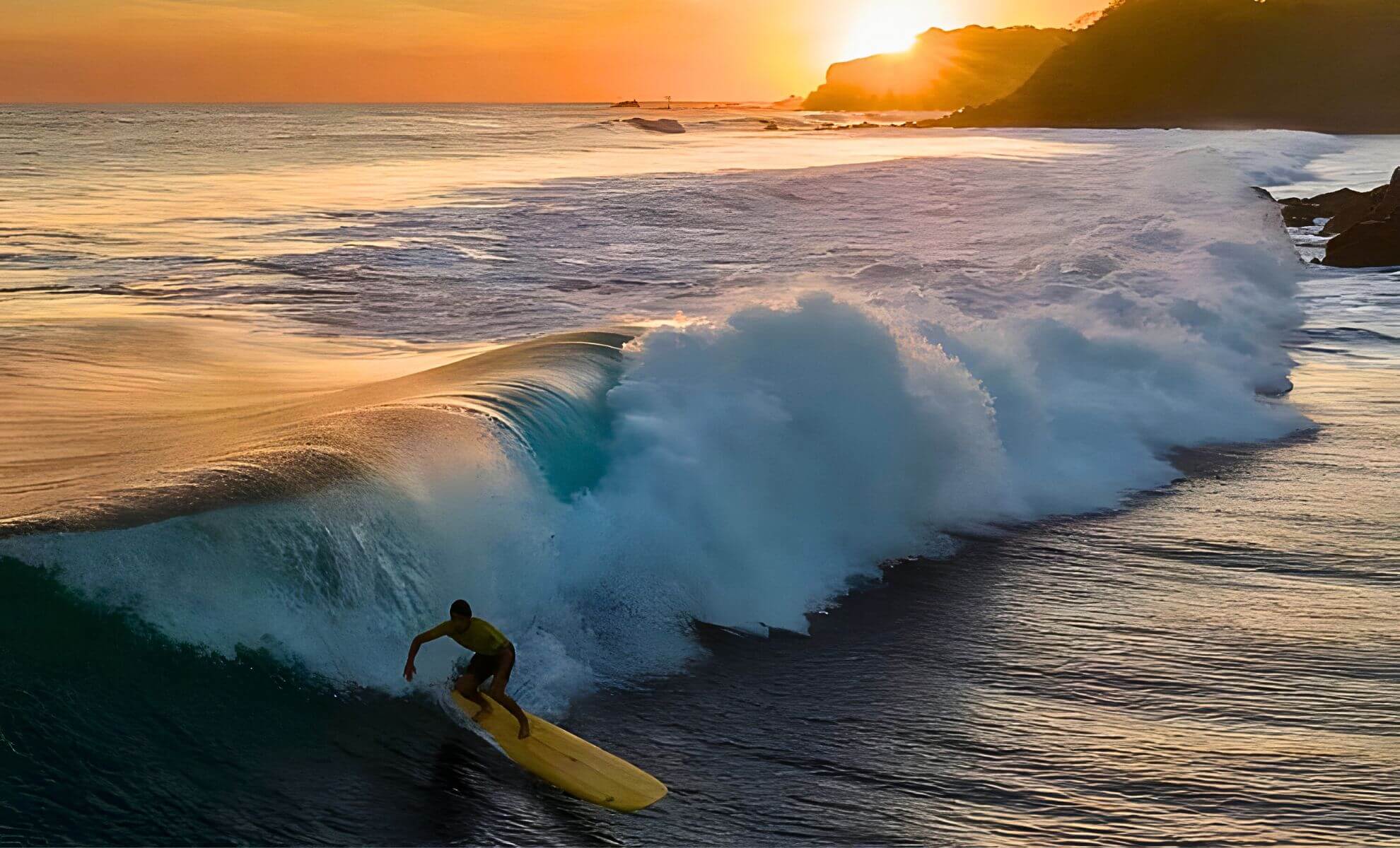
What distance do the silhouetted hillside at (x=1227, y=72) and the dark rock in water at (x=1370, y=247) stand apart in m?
76.9

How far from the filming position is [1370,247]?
28578 millimetres

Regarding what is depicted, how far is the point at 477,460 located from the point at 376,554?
1463 millimetres

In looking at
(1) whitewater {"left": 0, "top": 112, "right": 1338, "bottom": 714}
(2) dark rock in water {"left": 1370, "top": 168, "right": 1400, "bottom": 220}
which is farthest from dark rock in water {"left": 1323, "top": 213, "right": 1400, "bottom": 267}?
(1) whitewater {"left": 0, "top": 112, "right": 1338, "bottom": 714}

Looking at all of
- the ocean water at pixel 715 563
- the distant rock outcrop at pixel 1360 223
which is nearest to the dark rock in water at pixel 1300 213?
the distant rock outcrop at pixel 1360 223

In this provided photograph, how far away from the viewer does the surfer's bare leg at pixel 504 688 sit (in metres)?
6.35

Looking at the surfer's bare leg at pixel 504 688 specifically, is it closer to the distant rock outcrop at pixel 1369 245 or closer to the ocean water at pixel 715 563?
the ocean water at pixel 715 563

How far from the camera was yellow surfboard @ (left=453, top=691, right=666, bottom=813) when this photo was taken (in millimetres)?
5938

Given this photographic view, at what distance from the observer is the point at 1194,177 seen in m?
40.3

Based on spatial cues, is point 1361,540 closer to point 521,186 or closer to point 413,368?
point 413,368

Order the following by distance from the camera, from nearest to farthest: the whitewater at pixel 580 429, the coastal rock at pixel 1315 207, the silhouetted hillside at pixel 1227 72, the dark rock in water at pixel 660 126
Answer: the whitewater at pixel 580 429, the coastal rock at pixel 1315 207, the dark rock in water at pixel 660 126, the silhouetted hillside at pixel 1227 72

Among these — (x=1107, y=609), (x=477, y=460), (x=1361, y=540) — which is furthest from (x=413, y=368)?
(x=1361, y=540)

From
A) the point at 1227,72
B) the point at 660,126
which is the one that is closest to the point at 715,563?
the point at 660,126

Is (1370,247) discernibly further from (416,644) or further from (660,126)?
(660,126)

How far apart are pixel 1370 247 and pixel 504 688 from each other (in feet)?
92.6
